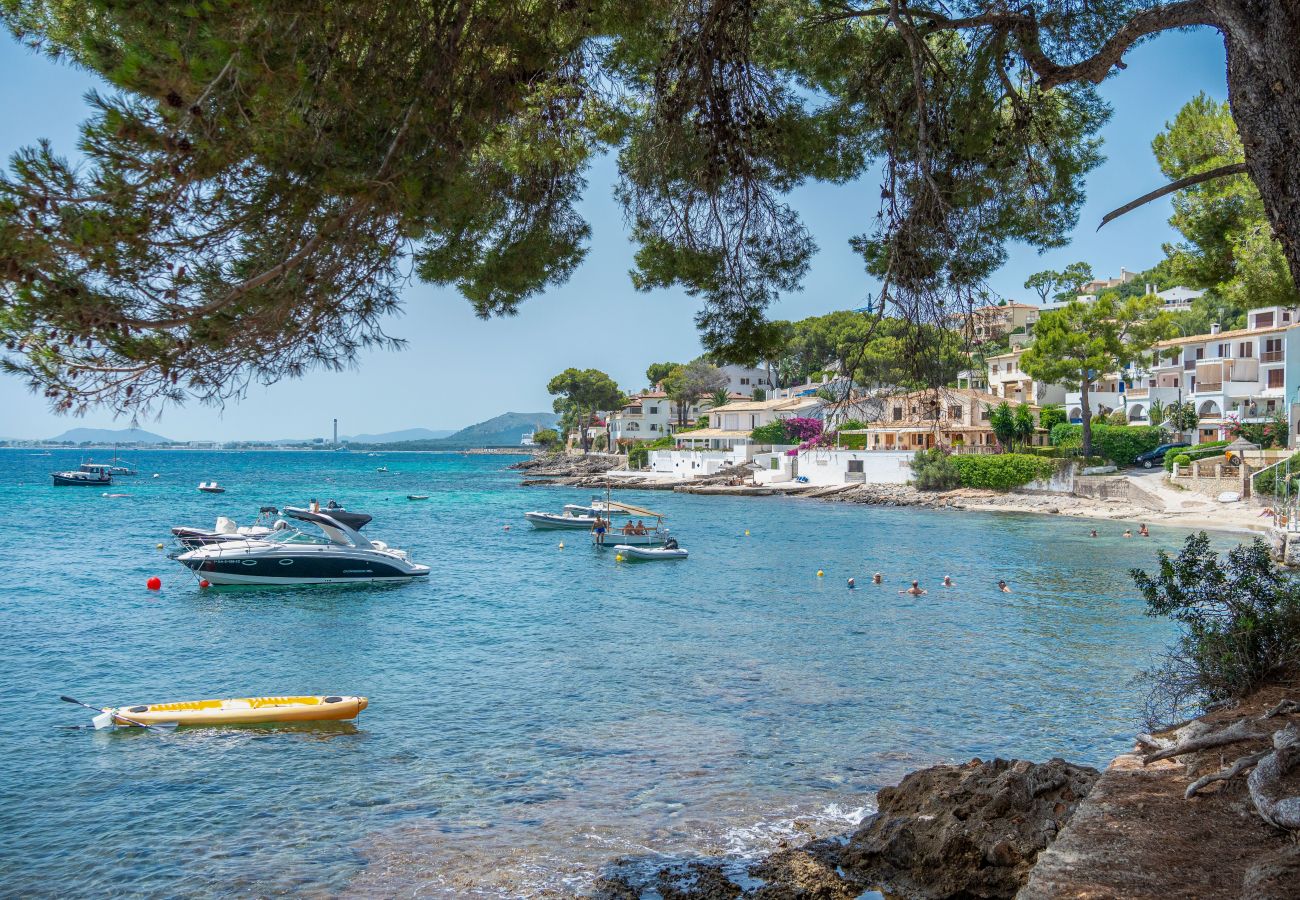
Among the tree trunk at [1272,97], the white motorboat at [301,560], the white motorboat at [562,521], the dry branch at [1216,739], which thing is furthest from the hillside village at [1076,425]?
the tree trunk at [1272,97]

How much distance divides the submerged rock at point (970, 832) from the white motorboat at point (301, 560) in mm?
20381

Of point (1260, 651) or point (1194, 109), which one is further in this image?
point (1194, 109)

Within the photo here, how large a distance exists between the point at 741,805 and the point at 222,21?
865 centimetres

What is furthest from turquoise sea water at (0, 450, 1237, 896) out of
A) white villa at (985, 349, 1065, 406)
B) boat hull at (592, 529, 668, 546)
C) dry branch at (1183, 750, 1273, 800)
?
white villa at (985, 349, 1065, 406)

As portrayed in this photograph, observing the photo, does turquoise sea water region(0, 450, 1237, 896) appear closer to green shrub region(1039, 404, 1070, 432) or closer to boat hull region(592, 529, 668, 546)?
boat hull region(592, 529, 668, 546)

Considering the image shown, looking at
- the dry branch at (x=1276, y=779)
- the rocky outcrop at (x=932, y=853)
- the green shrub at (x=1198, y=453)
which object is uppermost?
the green shrub at (x=1198, y=453)

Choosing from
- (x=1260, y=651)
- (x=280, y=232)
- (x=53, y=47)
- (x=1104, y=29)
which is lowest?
(x=1260, y=651)

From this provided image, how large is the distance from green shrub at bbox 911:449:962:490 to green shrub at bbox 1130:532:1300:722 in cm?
4582

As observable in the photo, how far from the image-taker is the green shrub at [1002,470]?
1965 inches

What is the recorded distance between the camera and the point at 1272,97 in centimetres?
462

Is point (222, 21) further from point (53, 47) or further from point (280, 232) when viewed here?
point (53, 47)

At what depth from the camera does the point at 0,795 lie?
406 inches

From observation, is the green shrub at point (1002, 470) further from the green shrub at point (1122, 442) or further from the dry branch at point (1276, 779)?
the dry branch at point (1276, 779)

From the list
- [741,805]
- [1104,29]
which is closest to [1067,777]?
[741,805]
